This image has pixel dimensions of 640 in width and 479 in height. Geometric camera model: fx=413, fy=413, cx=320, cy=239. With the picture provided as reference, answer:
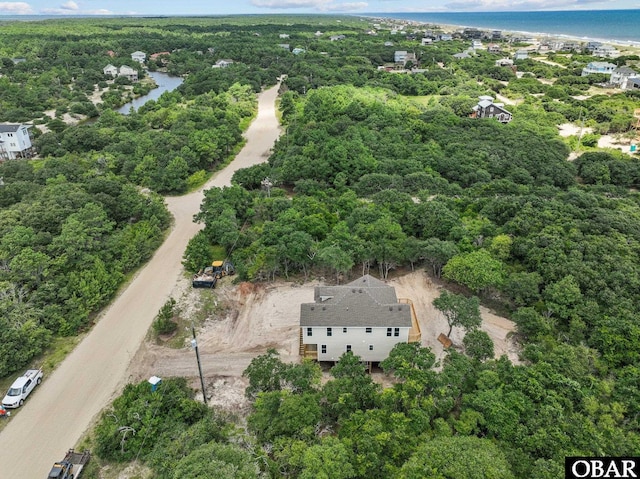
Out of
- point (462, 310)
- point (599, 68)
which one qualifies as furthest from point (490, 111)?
point (599, 68)

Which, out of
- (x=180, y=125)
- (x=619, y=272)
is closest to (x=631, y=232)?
(x=619, y=272)

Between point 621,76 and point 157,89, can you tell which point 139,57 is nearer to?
point 157,89

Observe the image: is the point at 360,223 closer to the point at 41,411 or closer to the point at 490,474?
the point at 490,474

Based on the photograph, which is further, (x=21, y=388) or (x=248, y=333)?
(x=248, y=333)

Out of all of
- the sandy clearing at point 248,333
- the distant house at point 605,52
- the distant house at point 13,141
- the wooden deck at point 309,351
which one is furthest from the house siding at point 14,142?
the distant house at point 605,52

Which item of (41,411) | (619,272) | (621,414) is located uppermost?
(619,272)
